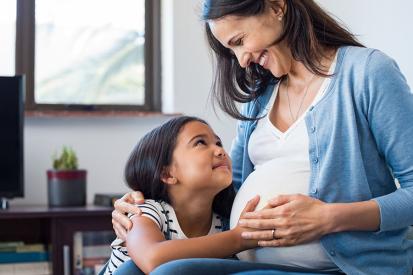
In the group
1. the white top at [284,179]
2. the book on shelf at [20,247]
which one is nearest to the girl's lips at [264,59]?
the white top at [284,179]

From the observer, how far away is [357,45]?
145 centimetres

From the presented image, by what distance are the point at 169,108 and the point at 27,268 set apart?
0.99 metres

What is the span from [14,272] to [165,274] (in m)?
1.71

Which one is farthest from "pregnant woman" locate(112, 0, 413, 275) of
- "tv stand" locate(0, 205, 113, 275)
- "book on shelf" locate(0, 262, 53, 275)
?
"book on shelf" locate(0, 262, 53, 275)

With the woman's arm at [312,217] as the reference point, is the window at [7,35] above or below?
above

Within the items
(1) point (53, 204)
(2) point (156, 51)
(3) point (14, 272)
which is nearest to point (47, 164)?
(1) point (53, 204)

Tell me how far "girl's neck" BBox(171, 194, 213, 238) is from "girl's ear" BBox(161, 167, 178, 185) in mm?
41

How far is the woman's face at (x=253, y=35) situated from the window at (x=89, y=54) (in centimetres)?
180

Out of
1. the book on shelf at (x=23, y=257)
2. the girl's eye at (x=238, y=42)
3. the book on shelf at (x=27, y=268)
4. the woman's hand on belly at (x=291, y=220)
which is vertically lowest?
the book on shelf at (x=27, y=268)

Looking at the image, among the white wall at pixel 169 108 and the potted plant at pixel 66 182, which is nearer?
the potted plant at pixel 66 182

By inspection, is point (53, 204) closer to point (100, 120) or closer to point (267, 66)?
point (100, 120)

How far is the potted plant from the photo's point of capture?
2816 mm

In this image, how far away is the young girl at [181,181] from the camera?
1508 millimetres

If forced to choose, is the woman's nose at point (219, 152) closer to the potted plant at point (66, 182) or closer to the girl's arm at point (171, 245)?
the girl's arm at point (171, 245)
